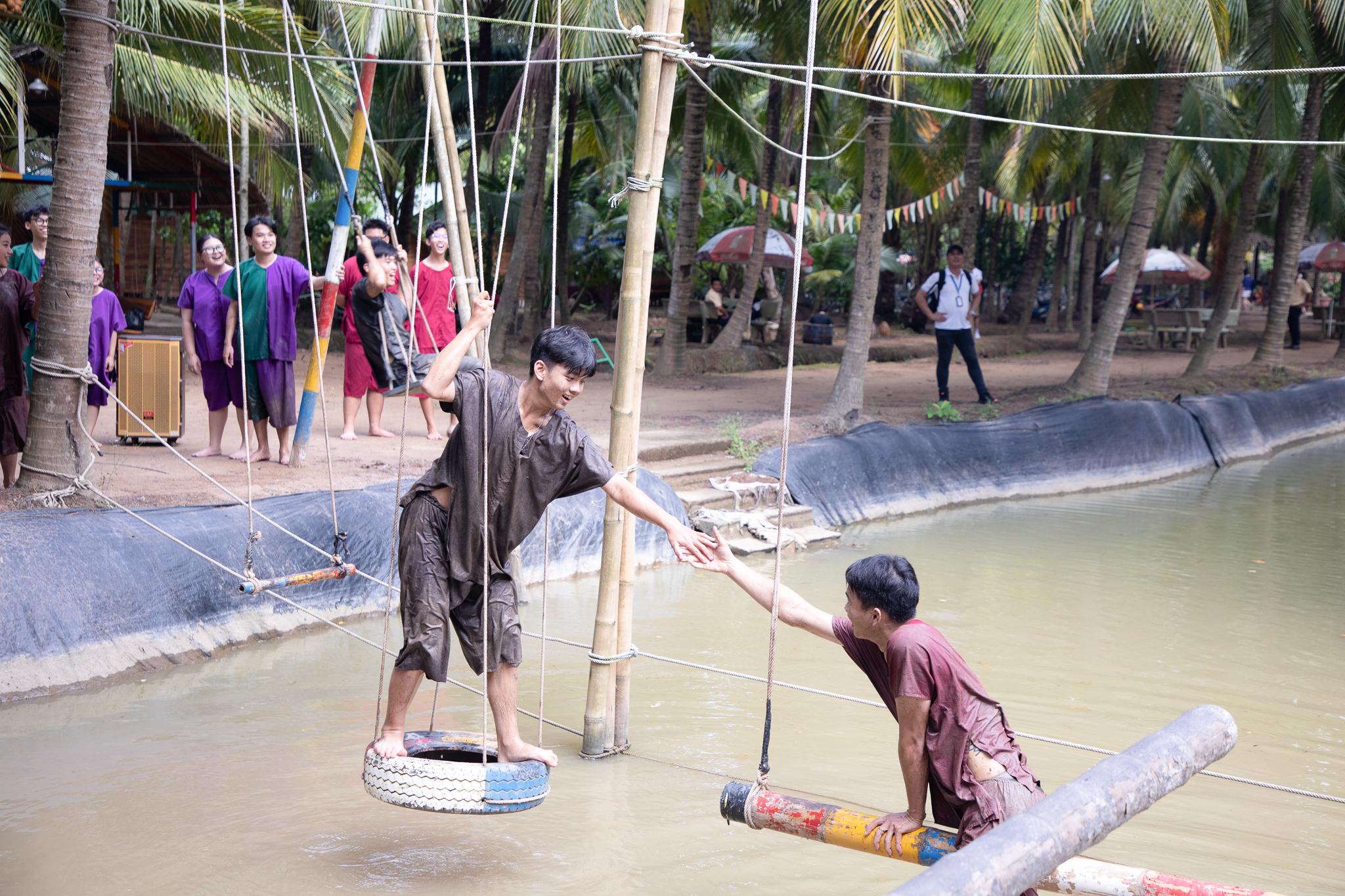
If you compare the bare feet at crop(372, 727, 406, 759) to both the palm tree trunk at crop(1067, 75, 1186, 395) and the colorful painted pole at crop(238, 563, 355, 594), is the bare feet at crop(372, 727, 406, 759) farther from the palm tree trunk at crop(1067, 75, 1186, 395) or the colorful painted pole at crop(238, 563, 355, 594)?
the palm tree trunk at crop(1067, 75, 1186, 395)

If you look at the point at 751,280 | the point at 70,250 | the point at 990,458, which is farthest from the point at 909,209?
the point at 70,250

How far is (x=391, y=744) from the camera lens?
11.4ft

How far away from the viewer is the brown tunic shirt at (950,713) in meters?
3.12

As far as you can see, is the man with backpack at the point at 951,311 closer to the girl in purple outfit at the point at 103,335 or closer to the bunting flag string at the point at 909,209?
the bunting flag string at the point at 909,209

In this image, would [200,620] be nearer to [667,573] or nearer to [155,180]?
[667,573]

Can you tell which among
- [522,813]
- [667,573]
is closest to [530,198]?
[667,573]

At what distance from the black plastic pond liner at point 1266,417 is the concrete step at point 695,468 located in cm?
609

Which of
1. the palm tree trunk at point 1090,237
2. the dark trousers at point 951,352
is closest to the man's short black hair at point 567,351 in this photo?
the dark trousers at point 951,352

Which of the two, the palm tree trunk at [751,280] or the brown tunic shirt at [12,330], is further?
the palm tree trunk at [751,280]

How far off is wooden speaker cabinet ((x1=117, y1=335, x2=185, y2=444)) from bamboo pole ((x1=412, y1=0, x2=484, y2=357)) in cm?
461

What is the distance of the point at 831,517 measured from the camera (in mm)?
9453

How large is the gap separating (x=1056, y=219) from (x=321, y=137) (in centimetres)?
1864

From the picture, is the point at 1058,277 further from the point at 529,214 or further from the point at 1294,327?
the point at 529,214

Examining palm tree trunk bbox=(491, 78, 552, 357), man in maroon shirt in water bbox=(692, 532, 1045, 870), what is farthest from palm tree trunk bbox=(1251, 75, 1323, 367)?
man in maroon shirt in water bbox=(692, 532, 1045, 870)
